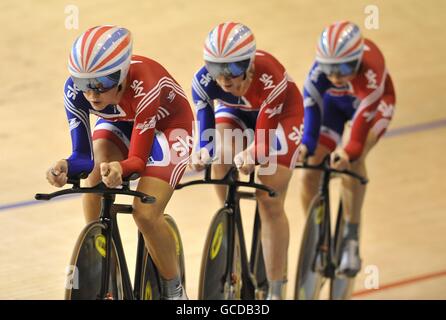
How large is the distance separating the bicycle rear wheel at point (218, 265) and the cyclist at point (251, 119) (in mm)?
207

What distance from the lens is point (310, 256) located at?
593cm

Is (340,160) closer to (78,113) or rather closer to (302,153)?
(302,153)

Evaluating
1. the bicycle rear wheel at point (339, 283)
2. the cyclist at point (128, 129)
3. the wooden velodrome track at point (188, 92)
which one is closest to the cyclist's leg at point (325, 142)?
the bicycle rear wheel at point (339, 283)

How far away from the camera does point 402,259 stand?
21.5ft

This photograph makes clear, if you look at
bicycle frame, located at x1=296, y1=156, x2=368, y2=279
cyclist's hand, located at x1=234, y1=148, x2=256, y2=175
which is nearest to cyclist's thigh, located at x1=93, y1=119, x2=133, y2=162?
cyclist's hand, located at x1=234, y1=148, x2=256, y2=175

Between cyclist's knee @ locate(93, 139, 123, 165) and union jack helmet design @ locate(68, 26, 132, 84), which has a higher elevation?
union jack helmet design @ locate(68, 26, 132, 84)

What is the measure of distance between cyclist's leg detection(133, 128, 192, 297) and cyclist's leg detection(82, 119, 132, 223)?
146mm

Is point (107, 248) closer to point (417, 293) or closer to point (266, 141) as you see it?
point (266, 141)

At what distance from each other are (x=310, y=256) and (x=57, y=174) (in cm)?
208

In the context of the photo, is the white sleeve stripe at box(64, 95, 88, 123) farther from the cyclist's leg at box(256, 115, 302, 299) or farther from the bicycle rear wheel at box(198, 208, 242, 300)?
the cyclist's leg at box(256, 115, 302, 299)

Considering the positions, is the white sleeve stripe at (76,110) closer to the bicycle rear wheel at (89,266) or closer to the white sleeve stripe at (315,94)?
the bicycle rear wheel at (89,266)

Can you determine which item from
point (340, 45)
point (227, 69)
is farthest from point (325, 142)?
point (227, 69)

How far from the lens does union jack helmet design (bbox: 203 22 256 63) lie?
4844mm

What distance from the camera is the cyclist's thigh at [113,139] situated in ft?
15.2
